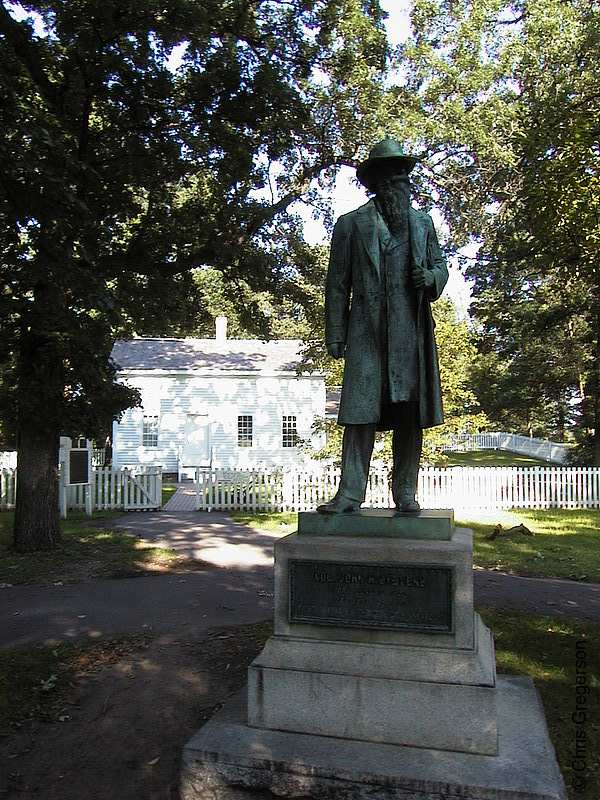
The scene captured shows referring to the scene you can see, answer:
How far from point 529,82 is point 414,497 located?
1617 centimetres

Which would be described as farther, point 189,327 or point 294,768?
point 189,327

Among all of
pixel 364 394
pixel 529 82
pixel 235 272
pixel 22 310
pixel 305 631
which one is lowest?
pixel 305 631

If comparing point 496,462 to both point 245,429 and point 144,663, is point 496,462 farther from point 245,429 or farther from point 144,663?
point 144,663

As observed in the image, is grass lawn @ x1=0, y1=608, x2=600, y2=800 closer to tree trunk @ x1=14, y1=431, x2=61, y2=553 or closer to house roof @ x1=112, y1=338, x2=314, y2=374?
tree trunk @ x1=14, y1=431, x2=61, y2=553

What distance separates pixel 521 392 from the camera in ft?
93.0

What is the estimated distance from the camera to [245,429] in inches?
1123

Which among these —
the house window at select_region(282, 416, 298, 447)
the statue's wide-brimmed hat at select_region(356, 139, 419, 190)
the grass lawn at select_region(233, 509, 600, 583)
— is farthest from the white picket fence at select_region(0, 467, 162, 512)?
the statue's wide-brimmed hat at select_region(356, 139, 419, 190)

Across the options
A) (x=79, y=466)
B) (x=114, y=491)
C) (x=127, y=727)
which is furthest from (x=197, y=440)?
(x=127, y=727)

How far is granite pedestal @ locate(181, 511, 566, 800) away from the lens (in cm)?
336

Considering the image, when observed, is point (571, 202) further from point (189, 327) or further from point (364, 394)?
point (189, 327)

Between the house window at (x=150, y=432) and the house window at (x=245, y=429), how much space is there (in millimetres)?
3615

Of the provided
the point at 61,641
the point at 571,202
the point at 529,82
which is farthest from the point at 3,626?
the point at 529,82

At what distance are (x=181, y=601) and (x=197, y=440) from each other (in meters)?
20.5

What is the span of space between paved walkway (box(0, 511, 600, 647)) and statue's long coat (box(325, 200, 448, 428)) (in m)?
3.86
